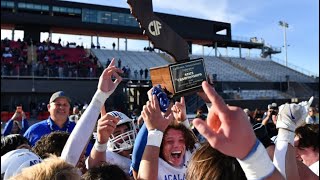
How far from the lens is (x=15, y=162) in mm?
2172

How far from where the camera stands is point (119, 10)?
35500 mm

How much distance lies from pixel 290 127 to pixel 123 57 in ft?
109

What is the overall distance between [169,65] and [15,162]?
134cm

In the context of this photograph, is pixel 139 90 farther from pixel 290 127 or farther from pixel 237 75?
pixel 290 127

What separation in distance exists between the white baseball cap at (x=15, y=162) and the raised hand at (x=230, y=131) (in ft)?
4.00

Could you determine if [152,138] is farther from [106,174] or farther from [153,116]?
[106,174]

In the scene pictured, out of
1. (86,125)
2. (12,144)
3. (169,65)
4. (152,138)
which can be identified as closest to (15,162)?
(86,125)

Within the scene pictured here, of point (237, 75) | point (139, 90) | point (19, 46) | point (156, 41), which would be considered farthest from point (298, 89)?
point (156, 41)

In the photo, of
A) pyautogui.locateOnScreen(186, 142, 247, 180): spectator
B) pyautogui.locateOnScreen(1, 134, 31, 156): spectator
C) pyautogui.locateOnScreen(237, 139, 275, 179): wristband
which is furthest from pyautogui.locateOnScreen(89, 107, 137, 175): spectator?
pyautogui.locateOnScreen(237, 139, 275, 179): wristband

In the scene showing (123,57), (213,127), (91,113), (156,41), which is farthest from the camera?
(123,57)

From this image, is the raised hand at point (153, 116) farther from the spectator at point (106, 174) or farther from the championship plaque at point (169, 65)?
the championship plaque at point (169, 65)

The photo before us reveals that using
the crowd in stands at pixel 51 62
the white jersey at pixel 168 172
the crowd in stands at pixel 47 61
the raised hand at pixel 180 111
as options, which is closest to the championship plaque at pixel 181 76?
the raised hand at pixel 180 111

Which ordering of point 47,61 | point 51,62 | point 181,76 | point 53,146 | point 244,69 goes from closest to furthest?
point 53,146, point 181,76, point 47,61, point 51,62, point 244,69

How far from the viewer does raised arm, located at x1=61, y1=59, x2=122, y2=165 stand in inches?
96.4
